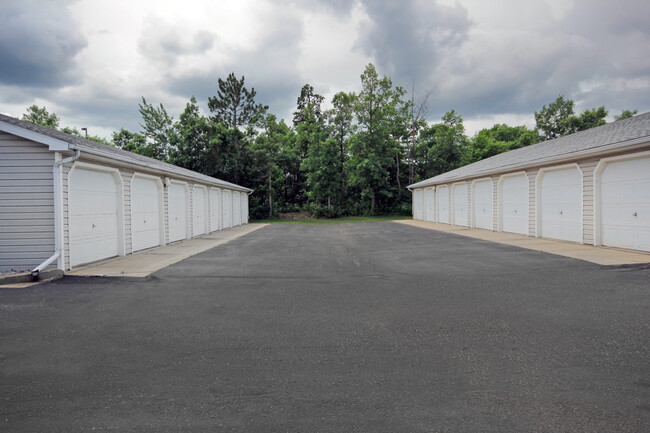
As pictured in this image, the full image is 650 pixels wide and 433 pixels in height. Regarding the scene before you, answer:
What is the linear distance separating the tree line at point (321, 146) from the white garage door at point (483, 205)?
47.9 ft

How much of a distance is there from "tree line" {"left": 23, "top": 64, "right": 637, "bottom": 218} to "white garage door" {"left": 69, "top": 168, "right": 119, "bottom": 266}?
21.5 metres

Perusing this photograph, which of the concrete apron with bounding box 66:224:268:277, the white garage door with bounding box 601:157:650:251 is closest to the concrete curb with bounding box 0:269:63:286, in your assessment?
the concrete apron with bounding box 66:224:268:277

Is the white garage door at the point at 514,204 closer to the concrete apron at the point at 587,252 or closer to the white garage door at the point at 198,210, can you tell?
the concrete apron at the point at 587,252

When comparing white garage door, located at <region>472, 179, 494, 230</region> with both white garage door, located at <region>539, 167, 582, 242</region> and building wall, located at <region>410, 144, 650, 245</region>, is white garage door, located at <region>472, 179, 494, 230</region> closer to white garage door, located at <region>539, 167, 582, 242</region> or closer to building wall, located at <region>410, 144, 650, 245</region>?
building wall, located at <region>410, 144, 650, 245</region>

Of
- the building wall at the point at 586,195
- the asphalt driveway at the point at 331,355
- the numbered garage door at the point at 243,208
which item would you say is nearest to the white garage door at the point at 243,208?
the numbered garage door at the point at 243,208

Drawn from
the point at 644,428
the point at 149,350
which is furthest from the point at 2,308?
the point at 644,428

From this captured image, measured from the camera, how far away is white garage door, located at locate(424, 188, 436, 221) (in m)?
26.2

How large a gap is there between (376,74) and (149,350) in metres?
36.7

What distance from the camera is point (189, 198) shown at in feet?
52.2

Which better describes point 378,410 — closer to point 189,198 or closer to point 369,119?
point 189,198

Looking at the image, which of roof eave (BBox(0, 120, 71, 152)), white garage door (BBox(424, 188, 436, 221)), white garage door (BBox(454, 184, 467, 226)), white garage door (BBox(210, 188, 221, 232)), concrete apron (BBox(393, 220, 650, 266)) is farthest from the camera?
white garage door (BBox(424, 188, 436, 221))

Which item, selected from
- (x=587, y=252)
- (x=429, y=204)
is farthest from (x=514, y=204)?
(x=429, y=204)

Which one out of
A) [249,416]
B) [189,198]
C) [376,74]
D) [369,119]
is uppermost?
[376,74]

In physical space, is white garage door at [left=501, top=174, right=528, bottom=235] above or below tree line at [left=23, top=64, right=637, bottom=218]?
below
